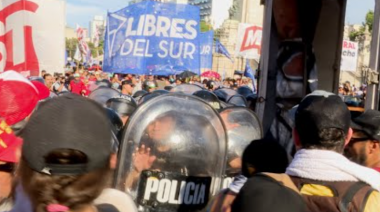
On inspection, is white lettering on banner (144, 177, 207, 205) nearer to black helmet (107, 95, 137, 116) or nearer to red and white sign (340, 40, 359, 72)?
black helmet (107, 95, 137, 116)

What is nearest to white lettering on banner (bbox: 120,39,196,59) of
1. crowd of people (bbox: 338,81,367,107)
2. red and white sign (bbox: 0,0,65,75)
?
red and white sign (bbox: 0,0,65,75)

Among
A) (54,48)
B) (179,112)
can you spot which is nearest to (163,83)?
(54,48)

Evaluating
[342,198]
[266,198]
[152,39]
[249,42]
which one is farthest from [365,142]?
[249,42]

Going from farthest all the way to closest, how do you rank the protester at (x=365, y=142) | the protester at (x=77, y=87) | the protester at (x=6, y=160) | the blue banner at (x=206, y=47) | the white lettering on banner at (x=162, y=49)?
the blue banner at (x=206, y=47) < the protester at (x=77, y=87) < the white lettering on banner at (x=162, y=49) < the protester at (x=365, y=142) < the protester at (x=6, y=160)

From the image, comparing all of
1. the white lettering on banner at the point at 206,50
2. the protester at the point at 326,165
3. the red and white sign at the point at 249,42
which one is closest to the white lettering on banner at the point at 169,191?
the protester at the point at 326,165

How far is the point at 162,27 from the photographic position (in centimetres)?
1203

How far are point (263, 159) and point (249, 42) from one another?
1651 centimetres

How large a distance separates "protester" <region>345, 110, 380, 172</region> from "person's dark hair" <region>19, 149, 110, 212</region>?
7.41 feet

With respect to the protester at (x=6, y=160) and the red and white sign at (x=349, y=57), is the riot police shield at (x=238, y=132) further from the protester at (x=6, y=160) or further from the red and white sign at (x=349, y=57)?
the red and white sign at (x=349, y=57)

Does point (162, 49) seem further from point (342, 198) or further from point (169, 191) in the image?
point (342, 198)

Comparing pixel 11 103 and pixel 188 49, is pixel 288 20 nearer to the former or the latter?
pixel 11 103

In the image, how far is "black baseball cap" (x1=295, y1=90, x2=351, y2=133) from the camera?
2.61 meters

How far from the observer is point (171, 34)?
1207 cm

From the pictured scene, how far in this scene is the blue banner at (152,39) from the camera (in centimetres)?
1183
